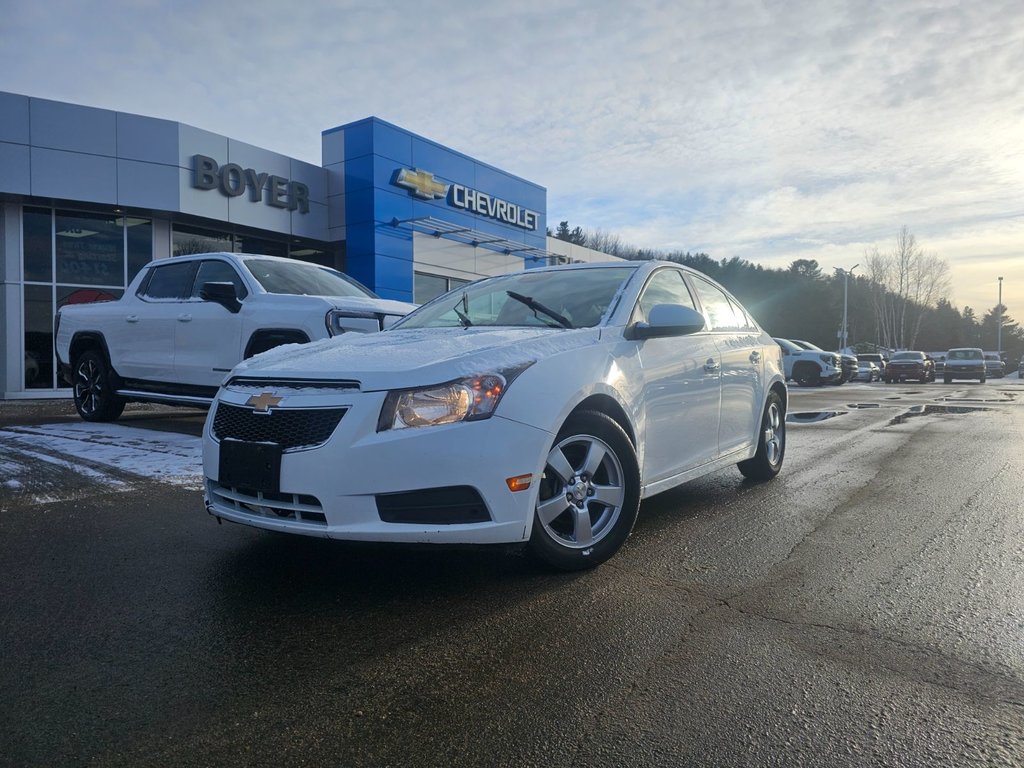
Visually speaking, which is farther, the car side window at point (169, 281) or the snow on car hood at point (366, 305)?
the car side window at point (169, 281)

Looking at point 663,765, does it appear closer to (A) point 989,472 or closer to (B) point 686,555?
(B) point 686,555

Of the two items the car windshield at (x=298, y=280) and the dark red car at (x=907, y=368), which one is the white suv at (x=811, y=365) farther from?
the car windshield at (x=298, y=280)

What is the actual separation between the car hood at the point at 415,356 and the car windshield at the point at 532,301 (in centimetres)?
27

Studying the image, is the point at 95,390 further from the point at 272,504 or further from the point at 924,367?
the point at 924,367

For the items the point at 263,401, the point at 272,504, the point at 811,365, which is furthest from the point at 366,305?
the point at 811,365

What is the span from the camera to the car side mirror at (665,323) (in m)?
3.94

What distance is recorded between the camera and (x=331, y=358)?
3.42 m

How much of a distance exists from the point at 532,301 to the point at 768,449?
8.27 feet

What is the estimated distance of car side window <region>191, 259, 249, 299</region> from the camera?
7785 mm

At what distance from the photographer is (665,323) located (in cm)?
395

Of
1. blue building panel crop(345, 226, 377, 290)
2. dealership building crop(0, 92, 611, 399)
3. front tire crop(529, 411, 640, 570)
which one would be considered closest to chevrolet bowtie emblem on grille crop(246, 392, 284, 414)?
front tire crop(529, 411, 640, 570)

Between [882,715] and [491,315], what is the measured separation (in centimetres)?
293

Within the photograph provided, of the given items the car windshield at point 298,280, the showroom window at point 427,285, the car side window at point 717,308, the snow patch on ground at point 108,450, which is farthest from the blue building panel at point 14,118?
the car side window at point 717,308

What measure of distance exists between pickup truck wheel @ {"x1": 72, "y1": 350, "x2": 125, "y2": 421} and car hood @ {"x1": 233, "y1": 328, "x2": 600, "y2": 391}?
5.78 m
